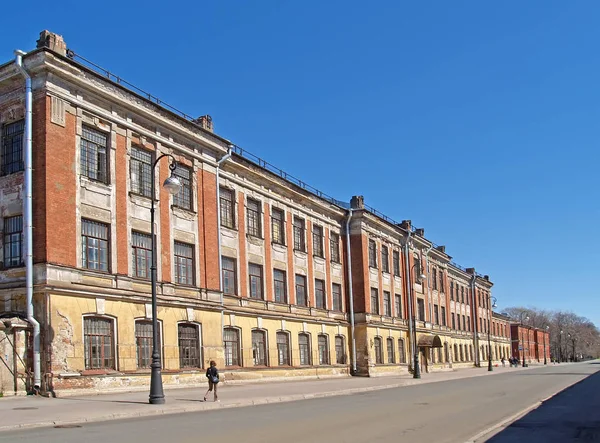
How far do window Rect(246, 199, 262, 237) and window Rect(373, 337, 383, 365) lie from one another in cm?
1535

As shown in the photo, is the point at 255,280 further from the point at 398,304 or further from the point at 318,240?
the point at 398,304

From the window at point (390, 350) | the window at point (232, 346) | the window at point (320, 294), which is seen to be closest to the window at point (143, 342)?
the window at point (232, 346)

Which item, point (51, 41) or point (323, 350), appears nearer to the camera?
point (51, 41)

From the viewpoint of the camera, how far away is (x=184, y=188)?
29516mm

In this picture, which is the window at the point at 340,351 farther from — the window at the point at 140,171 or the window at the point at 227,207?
the window at the point at 140,171

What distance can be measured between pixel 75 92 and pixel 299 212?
1892cm

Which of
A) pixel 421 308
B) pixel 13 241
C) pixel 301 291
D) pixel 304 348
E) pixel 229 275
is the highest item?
pixel 13 241

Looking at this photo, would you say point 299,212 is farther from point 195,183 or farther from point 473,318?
point 473,318

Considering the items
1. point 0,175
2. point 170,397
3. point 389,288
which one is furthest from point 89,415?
point 389,288

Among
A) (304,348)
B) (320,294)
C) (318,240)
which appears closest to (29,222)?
(304,348)

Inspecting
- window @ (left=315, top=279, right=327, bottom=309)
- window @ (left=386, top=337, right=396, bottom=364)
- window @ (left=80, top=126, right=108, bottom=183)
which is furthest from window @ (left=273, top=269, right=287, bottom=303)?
window @ (left=80, top=126, right=108, bottom=183)

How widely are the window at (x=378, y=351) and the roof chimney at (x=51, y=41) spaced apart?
30628 millimetres

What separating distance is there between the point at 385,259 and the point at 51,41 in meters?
33.3

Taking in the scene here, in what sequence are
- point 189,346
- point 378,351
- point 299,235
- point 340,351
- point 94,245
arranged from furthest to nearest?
point 378,351 → point 340,351 → point 299,235 → point 189,346 → point 94,245
